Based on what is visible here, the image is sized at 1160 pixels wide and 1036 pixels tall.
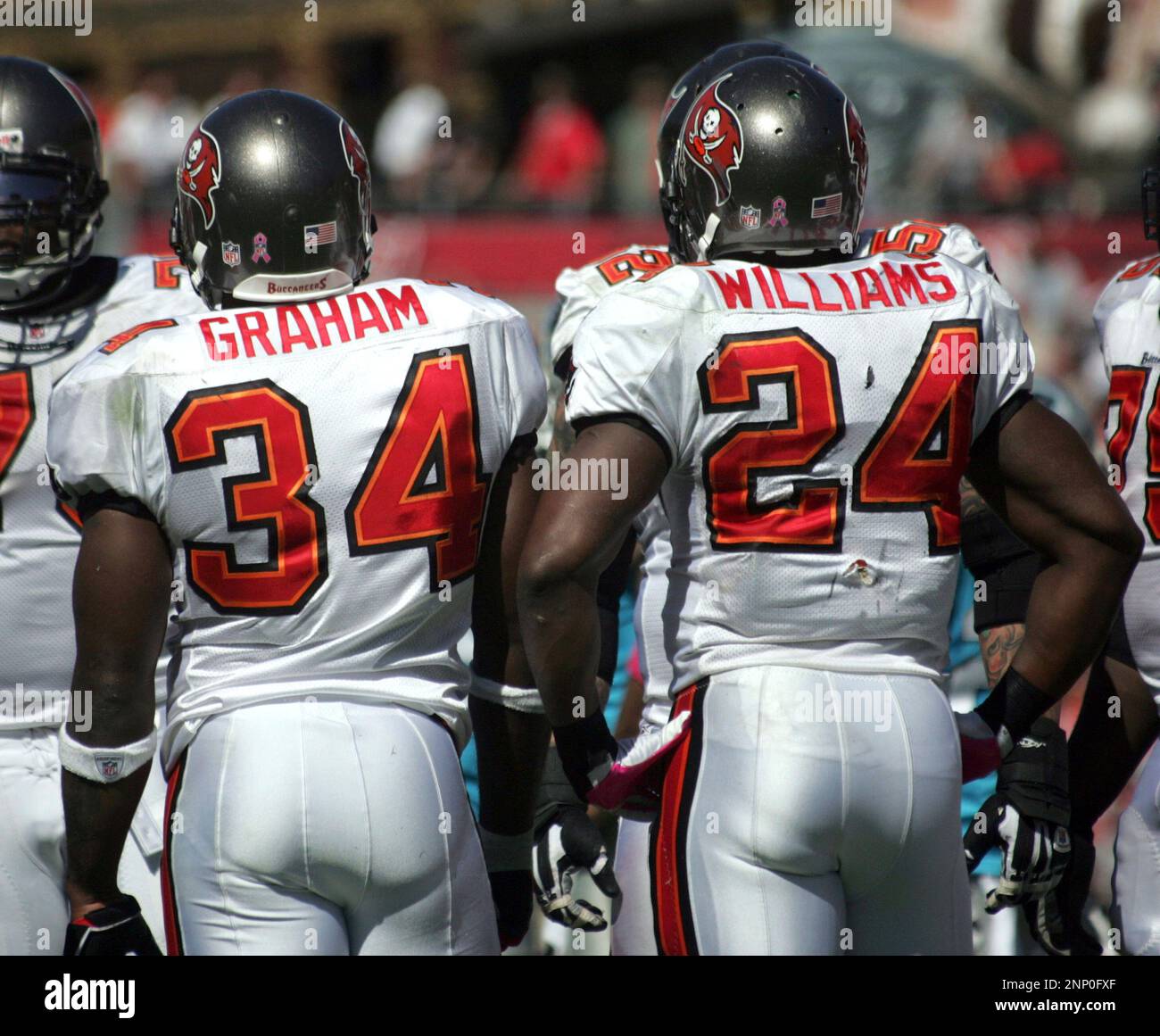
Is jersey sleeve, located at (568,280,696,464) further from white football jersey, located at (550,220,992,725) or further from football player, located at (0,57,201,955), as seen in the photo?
football player, located at (0,57,201,955)

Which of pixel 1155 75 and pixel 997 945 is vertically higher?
pixel 1155 75

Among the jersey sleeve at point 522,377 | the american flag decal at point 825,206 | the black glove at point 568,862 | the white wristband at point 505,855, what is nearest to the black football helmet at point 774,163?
the american flag decal at point 825,206

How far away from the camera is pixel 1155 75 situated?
13.7 meters

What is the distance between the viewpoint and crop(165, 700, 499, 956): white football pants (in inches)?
102

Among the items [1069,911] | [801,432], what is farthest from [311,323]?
[1069,911]

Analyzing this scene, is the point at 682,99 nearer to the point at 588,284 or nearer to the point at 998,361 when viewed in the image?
the point at 588,284

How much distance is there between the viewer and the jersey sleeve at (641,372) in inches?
105

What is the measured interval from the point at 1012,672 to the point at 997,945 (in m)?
1.96

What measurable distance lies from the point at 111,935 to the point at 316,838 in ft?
1.50

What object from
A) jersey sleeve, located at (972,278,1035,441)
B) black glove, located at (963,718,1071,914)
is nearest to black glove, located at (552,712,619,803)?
black glove, located at (963,718,1071,914)

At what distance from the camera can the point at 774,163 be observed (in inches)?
112

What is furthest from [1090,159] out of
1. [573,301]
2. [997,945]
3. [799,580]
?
[799,580]

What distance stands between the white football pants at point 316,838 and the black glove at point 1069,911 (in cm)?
123

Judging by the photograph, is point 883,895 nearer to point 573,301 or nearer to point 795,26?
point 573,301
